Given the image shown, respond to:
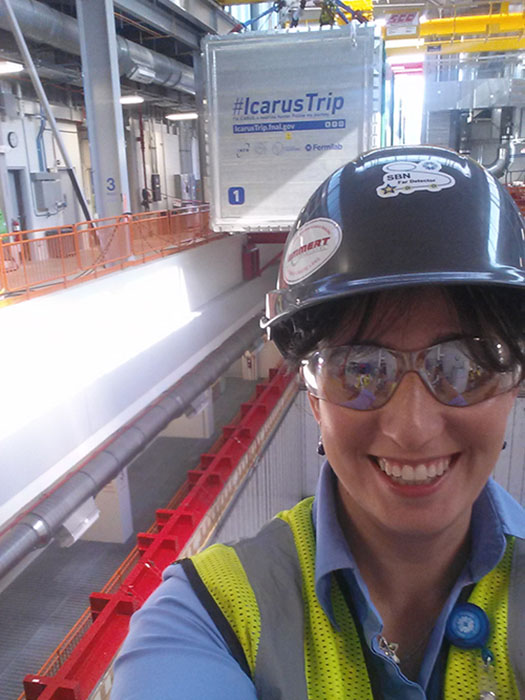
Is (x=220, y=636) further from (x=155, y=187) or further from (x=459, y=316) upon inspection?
(x=155, y=187)

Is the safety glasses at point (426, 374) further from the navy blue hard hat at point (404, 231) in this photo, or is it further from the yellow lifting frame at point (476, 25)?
the yellow lifting frame at point (476, 25)

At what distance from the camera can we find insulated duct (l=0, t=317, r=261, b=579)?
634cm

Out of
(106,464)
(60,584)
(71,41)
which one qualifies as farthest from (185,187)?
(106,464)

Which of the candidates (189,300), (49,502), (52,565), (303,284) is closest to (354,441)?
(303,284)

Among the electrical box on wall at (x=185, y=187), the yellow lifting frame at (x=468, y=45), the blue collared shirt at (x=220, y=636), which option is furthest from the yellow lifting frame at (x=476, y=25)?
the blue collared shirt at (x=220, y=636)

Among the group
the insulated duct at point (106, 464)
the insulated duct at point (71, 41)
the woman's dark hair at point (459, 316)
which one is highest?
the insulated duct at point (71, 41)

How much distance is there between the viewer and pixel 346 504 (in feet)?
4.68

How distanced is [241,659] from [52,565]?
11719 millimetres

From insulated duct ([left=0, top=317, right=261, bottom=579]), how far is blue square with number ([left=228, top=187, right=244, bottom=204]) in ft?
10.9

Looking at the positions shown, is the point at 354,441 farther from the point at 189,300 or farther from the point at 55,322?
the point at 189,300

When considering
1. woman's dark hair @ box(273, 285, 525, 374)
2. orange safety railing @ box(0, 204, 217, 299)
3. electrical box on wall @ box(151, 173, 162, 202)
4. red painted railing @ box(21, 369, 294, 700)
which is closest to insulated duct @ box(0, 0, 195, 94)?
orange safety railing @ box(0, 204, 217, 299)

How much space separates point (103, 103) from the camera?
9.53 m

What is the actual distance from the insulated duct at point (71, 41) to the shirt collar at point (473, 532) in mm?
10144

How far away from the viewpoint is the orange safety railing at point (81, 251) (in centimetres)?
634
